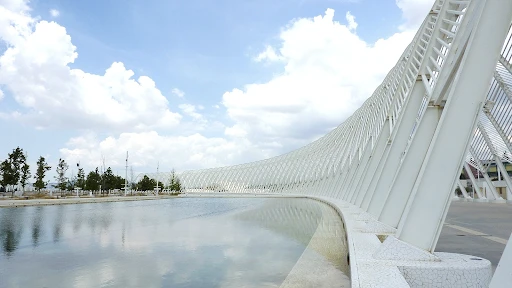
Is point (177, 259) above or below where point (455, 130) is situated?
below

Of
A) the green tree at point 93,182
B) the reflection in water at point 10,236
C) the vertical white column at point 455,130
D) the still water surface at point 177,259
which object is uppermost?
the green tree at point 93,182

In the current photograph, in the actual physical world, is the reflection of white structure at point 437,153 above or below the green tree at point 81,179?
below

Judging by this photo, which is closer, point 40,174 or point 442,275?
point 442,275

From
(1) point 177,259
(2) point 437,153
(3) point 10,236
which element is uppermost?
(2) point 437,153

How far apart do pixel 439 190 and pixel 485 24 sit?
1678 millimetres

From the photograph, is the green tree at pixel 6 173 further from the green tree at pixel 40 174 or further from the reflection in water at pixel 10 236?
the reflection in water at pixel 10 236

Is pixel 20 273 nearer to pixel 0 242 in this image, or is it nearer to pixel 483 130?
pixel 0 242

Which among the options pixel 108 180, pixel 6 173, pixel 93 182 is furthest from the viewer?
pixel 108 180

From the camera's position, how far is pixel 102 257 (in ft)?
21.5

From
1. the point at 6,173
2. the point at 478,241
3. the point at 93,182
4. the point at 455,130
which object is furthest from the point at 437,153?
the point at 93,182

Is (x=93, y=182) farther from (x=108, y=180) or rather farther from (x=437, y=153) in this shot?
(x=437, y=153)

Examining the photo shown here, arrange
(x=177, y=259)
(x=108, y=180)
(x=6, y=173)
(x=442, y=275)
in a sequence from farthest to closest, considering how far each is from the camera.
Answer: (x=108, y=180)
(x=6, y=173)
(x=177, y=259)
(x=442, y=275)

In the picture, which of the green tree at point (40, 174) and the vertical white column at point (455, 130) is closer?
the vertical white column at point (455, 130)

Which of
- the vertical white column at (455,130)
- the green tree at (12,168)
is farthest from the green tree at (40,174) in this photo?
the vertical white column at (455,130)
